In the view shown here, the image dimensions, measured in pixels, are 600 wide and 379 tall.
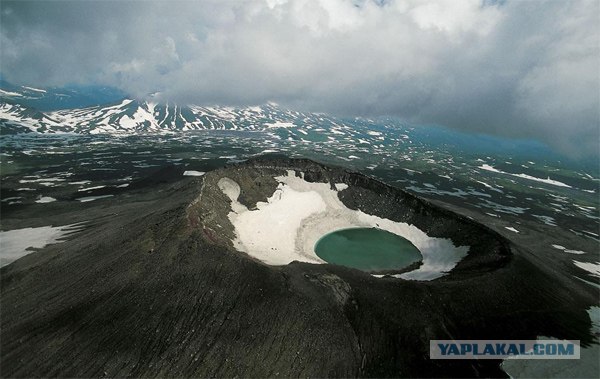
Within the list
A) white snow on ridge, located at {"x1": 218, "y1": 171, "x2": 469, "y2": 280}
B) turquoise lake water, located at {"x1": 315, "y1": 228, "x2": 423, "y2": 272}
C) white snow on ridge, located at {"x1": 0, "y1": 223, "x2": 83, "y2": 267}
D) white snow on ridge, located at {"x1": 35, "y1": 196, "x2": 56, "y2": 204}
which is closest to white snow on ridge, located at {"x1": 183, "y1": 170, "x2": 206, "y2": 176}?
white snow on ridge, located at {"x1": 35, "y1": 196, "x2": 56, "y2": 204}

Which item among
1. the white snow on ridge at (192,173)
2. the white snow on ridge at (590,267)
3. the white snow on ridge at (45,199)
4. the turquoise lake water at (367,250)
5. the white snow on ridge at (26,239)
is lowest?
the white snow on ridge at (590,267)

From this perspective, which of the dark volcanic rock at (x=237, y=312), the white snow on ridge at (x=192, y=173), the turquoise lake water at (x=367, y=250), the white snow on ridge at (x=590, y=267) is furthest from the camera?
the white snow on ridge at (x=192, y=173)

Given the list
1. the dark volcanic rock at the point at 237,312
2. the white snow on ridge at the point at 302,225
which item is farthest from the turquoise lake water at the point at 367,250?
the dark volcanic rock at the point at 237,312

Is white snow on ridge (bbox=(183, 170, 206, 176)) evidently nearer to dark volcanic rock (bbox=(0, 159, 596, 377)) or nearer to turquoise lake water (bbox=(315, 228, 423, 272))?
turquoise lake water (bbox=(315, 228, 423, 272))

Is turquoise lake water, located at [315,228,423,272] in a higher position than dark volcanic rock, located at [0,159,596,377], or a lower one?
lower

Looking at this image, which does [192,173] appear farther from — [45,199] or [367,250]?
[367,250]

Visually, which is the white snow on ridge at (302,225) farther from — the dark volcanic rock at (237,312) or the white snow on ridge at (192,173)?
the white snow on ridge at (192,173)

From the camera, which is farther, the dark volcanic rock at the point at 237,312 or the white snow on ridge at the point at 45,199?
the white snow on ridge at the point at 45,199
